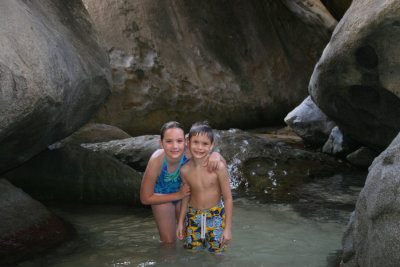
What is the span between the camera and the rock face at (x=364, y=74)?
4.34 metres

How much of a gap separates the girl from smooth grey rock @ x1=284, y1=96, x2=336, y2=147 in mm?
4934

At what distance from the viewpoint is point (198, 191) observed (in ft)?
11.8

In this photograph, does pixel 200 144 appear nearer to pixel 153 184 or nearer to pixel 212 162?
pixel 212 162

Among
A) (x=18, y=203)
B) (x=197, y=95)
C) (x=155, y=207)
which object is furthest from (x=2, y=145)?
(x=197, y=95)

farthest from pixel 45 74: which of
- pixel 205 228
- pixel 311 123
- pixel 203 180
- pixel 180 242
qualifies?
pixel 311 123

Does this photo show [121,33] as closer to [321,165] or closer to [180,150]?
[321,165]

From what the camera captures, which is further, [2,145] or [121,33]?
[121,33]

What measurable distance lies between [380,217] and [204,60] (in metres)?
8.38

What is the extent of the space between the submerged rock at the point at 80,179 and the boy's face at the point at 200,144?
82.4 inches

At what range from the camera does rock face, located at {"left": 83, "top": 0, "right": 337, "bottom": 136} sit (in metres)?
9.73

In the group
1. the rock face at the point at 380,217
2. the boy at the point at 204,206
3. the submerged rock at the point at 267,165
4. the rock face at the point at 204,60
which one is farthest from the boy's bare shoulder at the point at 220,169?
the rock face at the point at 204,60

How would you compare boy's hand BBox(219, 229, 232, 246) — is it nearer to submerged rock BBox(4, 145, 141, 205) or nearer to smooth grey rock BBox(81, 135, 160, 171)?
submerged rock BBox(4, 145, 141, 205)

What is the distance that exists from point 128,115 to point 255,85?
3.33m

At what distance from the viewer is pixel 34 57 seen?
11.0 feet
